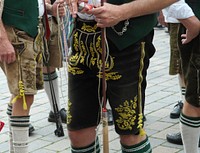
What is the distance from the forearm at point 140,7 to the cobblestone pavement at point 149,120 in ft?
4.80

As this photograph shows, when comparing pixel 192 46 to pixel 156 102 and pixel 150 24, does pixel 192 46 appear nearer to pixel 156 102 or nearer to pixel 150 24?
pixel 150 24

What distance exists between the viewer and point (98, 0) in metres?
2.83

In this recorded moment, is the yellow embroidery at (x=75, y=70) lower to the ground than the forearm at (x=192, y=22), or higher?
lower

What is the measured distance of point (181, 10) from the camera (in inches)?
138

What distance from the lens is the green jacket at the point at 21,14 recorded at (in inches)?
134

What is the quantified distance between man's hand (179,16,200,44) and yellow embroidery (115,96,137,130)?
822 millimetres

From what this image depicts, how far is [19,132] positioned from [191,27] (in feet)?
4.63

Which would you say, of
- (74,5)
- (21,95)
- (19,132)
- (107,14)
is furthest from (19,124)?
(107,14)

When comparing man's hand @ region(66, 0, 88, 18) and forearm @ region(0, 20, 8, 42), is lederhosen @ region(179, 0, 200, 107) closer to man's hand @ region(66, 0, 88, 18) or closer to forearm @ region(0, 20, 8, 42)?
man's hand @ region(66, 0, 88, 18)

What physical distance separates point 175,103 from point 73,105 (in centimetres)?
262

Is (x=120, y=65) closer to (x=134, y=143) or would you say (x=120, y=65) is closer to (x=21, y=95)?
(x=134, y=143)

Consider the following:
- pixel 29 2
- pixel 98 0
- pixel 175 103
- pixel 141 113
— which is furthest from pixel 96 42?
pixel 175 103

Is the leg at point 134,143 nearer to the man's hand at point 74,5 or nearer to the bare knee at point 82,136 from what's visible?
the bare knee at point 82,136

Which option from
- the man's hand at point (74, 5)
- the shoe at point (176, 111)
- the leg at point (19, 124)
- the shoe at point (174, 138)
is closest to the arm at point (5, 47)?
the leg at point (19, 124)
